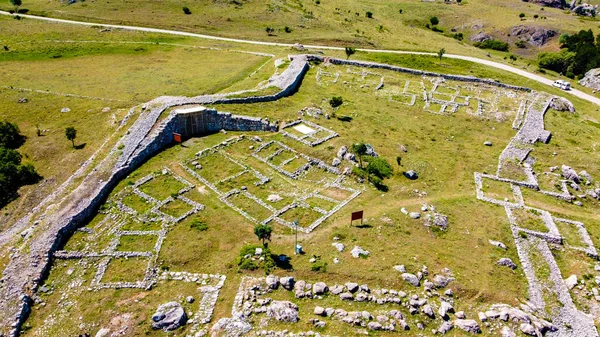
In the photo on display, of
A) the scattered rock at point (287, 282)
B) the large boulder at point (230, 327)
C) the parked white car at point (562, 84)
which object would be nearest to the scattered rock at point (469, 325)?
the scattered rock at point (287, 282)

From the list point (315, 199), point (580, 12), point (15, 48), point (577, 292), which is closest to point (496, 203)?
point (577, 292)

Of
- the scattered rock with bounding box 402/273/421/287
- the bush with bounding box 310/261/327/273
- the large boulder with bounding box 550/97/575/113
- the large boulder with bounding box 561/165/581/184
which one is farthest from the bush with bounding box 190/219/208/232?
the large boulder with bounding box 550/97/575/113

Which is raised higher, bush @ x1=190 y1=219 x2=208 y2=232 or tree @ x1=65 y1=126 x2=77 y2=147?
tree @ x1=65 y1=126 x2=77 y2=147

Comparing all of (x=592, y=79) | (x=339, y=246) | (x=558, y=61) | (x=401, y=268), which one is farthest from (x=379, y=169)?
(x=558, y=61)

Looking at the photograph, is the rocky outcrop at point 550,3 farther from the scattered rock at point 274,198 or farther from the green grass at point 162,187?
the green grass at point 162,187

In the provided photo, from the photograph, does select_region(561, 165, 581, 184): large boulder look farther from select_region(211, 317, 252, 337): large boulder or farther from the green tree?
select_region(211, 317, 252, 337): large boulder

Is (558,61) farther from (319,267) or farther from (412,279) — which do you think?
(319,267)

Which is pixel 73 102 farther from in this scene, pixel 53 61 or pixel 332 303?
pixel 332 303
